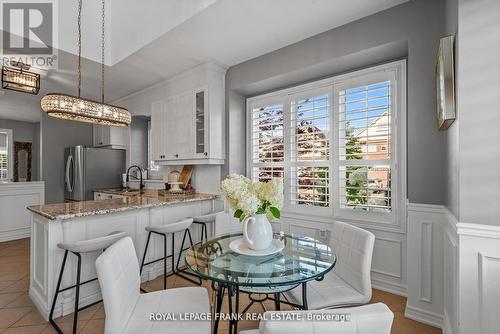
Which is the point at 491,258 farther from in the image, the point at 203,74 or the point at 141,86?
the point at 141,86

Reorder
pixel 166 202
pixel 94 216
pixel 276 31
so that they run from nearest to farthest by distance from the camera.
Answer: pixel 94 216 → pixel 276 31 → pixel 166 202

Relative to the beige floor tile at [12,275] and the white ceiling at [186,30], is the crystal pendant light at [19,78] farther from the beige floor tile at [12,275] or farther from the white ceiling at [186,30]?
the beige floor tile at [12,275]

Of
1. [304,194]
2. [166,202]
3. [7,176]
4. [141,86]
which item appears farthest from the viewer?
[7,176]

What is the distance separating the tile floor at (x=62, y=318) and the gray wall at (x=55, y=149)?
9.30 feet

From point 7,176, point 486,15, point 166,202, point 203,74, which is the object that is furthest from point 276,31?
point 7,176

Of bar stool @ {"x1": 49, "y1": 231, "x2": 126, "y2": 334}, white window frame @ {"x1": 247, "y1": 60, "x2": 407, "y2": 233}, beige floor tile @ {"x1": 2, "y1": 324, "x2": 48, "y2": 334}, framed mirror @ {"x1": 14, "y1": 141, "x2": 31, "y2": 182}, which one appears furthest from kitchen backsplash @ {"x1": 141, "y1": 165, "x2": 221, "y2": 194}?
framed mirror @ {"x1": 14, "y1": 141, "x2": 31, "y2": 182}

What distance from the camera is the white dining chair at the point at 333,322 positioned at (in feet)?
2.19

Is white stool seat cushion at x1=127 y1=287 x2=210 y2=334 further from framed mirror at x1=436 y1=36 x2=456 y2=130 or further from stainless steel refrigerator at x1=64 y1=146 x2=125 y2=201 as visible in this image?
stainless steel refrigerator at x1=64 y1=146 x2=125 y2=201

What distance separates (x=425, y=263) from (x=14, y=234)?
5.61 meters

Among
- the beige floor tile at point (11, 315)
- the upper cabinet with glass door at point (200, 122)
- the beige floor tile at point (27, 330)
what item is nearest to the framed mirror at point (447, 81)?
the upper cabinet with glass door at point (200, 122)

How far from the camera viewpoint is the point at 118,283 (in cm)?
123

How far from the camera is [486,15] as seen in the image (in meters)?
1.30

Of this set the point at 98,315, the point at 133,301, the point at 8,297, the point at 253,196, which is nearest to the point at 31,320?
the point at 98,315

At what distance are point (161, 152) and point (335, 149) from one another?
2472 millimetres
